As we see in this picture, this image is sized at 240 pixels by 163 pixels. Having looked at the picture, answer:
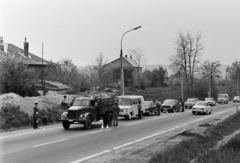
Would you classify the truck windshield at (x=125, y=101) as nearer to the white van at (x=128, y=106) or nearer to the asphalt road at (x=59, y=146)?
the white van at (x=128, y=106)

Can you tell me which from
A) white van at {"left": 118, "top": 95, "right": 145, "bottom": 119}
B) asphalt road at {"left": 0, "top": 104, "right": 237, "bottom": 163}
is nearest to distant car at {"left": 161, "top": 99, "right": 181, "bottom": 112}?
white van at {"left": 118, "top": 95, "right": 145, "bottom": 119}

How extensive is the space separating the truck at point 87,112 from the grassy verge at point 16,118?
321 cm

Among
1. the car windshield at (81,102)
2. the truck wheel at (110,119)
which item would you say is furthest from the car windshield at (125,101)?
the car windshield at (81,102)

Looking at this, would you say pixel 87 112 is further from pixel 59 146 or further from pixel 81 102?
pixel 59 146

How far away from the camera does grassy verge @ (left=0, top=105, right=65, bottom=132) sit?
62.8 ft

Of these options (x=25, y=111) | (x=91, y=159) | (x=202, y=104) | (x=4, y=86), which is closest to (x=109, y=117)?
(x=25, y=111)

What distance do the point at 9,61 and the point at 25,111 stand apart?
35.9ft

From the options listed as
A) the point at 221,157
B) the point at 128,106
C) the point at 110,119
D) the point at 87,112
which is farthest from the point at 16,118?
the point at 221,157

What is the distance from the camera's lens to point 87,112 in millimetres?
18812

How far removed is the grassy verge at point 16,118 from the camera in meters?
19.2

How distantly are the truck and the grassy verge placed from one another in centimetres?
321

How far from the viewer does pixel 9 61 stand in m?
31.3

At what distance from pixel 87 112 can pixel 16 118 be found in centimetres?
496

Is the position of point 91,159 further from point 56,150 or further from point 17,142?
point 17,142
